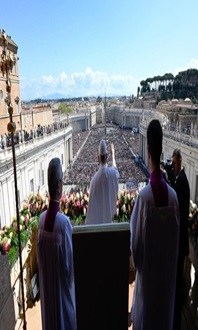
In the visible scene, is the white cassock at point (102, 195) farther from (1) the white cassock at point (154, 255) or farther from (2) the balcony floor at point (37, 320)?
(1) the white cassock at point (154, 255)

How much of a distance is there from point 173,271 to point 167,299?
0.28m

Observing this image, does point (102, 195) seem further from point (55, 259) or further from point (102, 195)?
point (55, 259)

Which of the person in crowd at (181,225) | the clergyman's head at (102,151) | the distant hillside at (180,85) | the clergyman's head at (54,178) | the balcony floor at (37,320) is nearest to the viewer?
the clergyman's head at (54,178)

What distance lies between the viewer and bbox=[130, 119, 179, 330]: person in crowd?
246cm

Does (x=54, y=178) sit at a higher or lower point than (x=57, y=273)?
higher

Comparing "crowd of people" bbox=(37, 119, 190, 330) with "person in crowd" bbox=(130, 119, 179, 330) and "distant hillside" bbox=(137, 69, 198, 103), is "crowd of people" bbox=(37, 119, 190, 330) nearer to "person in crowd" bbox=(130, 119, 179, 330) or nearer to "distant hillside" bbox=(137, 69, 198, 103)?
"person in crowd" bbox=(130, 119, 179, 330)

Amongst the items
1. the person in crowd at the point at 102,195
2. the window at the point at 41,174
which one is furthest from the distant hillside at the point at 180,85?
the person in crowd at the point at 102,195

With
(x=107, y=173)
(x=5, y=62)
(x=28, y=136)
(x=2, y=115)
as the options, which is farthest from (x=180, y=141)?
(x=5, y=62)

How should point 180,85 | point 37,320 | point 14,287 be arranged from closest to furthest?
point 14,287 < point 37,320 < point 180,85

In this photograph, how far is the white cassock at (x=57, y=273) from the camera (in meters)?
2.59

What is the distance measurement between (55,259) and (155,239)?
0.95 m

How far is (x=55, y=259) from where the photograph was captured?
8.59 feet

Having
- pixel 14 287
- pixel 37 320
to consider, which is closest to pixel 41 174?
pixel 37 320

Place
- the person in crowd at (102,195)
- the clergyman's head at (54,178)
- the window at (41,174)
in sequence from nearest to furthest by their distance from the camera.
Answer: the clergyman's head at (54,178)
the person in crowd at (102,195)
the window at (41,174)
